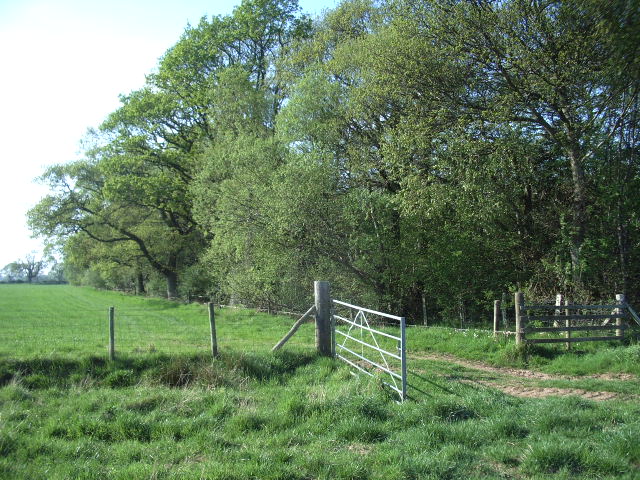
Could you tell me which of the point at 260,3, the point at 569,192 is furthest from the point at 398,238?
the point at 260,3

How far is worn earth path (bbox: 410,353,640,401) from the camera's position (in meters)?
8.05

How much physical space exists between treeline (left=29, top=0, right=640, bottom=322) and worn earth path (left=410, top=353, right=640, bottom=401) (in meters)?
5.10

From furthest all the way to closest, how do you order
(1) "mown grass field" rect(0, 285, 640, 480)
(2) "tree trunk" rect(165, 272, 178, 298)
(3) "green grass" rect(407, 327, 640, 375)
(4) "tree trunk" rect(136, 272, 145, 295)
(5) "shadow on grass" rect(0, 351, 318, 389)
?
(4) "tree trunk" rect(136, 272, 145, 295), (2) "tree trunk" rect(165, 272, 178, 298), (3) "green grass" rect(407, 327, 640, 375), (5) "shadow on grass" rect(0, 351, 318, 389), (1) "mown grass field" rect(0, 285, 640, 480)

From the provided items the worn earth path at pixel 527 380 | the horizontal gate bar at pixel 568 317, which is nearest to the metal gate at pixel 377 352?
the worn earth path at pixel 527 380

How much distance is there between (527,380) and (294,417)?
4.90 m

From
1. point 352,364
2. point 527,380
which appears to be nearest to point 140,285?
point 352,364

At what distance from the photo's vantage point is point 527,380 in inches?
365

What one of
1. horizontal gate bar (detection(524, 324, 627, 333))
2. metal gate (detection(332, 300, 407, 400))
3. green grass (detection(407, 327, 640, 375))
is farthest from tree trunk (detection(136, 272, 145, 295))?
horizontal gate bar (detection(524, 324, 627, 333))

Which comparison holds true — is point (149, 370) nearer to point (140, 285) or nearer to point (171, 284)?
point (171, 284)

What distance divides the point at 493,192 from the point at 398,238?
5028 mm

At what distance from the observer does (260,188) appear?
19.1m

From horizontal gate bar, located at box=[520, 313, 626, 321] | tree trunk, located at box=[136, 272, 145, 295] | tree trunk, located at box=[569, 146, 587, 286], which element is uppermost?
tree trunk, located at box=[569, 146, 587, 286]

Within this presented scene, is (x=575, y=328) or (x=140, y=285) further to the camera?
(x=140, y=285)

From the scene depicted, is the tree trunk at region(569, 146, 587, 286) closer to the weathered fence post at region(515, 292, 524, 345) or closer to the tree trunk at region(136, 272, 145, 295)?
the weathered fence post at region(515, 292, 524, 345)
